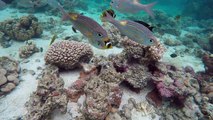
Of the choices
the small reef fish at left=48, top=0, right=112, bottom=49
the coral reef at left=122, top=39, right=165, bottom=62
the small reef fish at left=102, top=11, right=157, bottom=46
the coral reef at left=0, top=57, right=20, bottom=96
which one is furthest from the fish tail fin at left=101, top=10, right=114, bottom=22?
the coral reef at left=0, top=57, right=20, bottom=96

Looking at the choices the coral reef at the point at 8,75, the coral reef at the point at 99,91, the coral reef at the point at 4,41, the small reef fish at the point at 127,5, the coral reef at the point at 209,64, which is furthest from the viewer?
the coral reef at the point at 4,41

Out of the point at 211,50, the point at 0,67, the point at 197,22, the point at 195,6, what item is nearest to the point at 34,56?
the point at 0,67

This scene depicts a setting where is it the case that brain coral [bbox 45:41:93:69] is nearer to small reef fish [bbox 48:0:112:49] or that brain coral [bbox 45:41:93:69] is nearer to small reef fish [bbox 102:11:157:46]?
small reef fish [bbox 48:0:112:49]

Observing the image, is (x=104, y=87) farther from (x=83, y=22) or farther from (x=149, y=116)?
(x=83, y=22)

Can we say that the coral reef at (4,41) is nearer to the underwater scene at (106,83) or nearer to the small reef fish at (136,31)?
the underwater scene at (106,83)

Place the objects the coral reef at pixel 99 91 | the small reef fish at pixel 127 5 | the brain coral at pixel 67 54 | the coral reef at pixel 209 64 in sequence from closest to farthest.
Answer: the coral reef at pixel 99 91 → the small reef fish at pixel 127 5 → the brain coral at pixel 67 54 → the coral reef at pixel 209 64

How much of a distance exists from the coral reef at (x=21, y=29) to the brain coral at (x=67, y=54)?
4.21m

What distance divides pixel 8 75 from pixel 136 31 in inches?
168

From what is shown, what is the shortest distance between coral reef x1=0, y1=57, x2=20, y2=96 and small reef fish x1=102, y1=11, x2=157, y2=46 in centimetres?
360

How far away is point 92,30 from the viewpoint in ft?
10.9

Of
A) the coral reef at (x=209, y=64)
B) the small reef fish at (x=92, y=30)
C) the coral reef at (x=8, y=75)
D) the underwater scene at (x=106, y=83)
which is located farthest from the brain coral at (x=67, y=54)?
the coral reef at (x=209, y=64)

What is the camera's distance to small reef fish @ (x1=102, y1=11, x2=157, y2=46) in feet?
11.6

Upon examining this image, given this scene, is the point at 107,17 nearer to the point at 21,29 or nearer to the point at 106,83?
the point at 106,83

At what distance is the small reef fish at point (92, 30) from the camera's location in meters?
3.15
